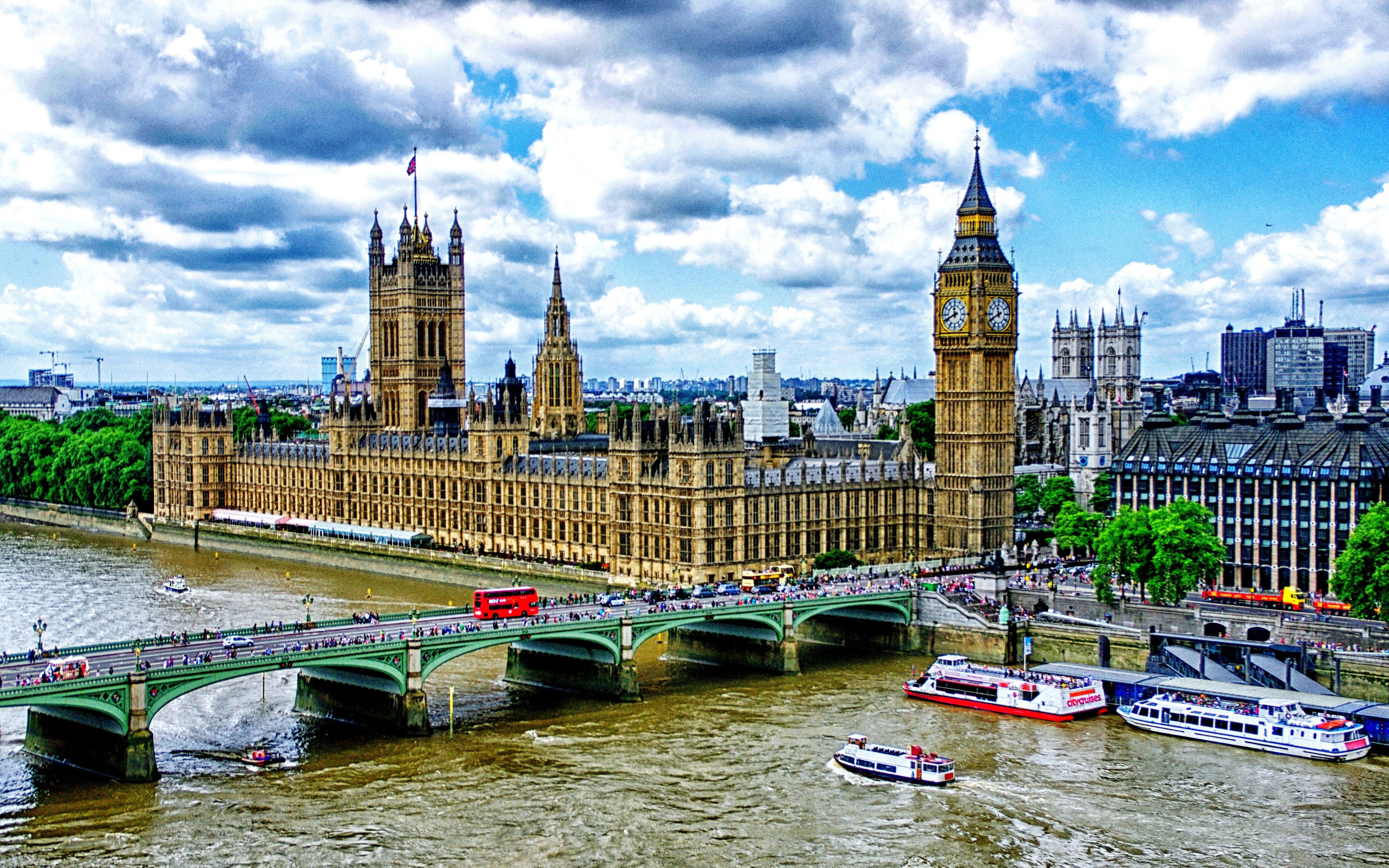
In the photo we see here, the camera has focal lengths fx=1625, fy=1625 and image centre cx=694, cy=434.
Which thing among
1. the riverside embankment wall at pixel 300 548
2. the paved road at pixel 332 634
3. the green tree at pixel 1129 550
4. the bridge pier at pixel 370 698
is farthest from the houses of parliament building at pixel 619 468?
the bridge pier at pixel 370 698

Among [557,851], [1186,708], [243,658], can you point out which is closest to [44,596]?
[243,658]

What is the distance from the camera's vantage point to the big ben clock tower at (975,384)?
121m

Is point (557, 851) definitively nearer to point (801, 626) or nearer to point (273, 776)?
point (273, 776)

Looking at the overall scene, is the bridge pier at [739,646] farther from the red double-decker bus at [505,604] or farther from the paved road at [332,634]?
the red double-decker bus at [505,604]

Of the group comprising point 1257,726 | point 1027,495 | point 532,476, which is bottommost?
point 1257,726

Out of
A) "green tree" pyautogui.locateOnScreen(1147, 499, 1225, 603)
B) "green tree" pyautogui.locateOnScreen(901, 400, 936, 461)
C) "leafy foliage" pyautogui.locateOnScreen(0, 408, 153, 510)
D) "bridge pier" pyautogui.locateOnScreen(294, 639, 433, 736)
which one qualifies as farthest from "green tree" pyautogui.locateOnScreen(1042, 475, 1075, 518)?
"leafy foliage" pyautogui.locateOnScreen(0, 408, 153, 510)

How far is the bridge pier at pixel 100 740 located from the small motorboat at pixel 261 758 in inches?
142

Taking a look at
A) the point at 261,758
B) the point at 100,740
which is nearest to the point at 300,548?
the point at 261,758

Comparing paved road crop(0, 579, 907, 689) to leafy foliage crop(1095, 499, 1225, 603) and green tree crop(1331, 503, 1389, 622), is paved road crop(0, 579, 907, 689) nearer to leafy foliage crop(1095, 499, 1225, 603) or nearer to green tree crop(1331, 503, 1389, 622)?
leafy foliage crop(1095, 499, 1225, 603)

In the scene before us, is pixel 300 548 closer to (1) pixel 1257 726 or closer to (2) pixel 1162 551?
(2) pixel 1162 551

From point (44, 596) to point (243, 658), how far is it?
177ft

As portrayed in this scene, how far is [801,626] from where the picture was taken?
101625mm

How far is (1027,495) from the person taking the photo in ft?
496

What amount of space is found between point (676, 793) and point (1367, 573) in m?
41.4
